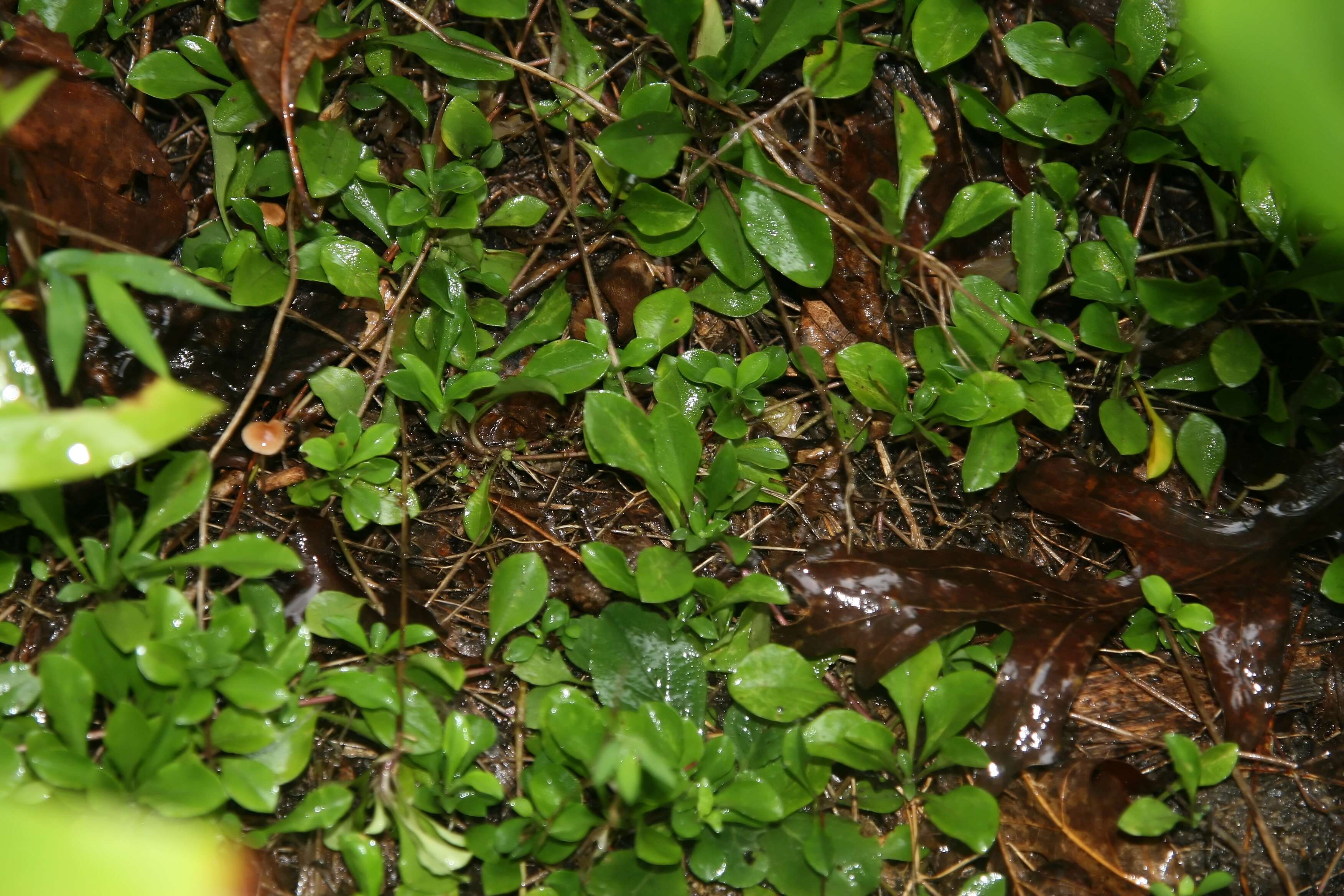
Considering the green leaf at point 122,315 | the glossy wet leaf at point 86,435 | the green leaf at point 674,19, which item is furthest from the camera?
the green leaf at point 674,19

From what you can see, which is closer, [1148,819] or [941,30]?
[1148,819]

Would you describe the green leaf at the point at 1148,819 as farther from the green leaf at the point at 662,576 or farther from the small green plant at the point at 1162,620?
the green leaf at the point at 662,576

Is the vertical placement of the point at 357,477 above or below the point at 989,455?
below

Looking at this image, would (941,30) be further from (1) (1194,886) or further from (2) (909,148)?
(1) (1194,886)

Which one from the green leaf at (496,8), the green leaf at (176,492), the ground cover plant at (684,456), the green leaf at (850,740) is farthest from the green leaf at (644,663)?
the green leaf at (496,8)

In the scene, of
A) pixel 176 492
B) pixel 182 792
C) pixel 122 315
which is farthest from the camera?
pixel 176 492

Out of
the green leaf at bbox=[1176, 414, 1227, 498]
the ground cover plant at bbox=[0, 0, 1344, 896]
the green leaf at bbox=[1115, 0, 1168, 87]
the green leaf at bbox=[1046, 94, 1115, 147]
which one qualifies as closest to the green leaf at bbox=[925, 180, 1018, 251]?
the ground cover plant at bbox=[0, 0, 1344, 896]

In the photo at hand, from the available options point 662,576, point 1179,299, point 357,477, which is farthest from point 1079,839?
point 357,477
